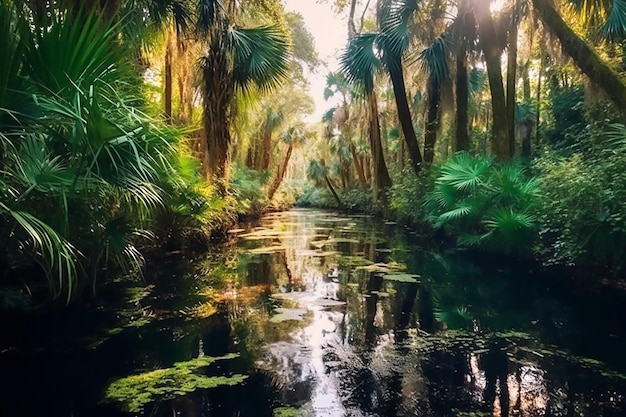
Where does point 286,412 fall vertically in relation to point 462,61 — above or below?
below

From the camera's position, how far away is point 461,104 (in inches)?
509

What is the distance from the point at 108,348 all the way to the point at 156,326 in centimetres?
70

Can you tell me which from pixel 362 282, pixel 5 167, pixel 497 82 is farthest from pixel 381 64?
pixel 5 167

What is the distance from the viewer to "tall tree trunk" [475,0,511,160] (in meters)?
10.5

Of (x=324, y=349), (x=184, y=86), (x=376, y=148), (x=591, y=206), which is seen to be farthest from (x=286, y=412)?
(x=376, y=148)

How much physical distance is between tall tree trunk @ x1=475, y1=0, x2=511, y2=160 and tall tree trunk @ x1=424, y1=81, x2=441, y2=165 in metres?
3.24

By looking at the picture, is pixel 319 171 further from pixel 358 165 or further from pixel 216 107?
pixel 216 107

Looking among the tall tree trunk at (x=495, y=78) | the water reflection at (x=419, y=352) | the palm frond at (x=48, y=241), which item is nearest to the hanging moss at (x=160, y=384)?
the water reflection at (x=419, y=352)

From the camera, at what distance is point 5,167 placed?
3.16 m

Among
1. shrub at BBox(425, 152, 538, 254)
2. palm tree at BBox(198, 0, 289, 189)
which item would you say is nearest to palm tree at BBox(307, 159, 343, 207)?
palm tree at BBox(198, 0, 289, 189)

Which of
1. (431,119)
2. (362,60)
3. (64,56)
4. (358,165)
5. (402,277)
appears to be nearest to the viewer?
(64,56)

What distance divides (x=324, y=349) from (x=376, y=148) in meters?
13.7

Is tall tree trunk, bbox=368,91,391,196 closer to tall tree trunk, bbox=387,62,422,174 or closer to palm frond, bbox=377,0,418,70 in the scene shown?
tall tree trunk, bbox=387,62,422,174

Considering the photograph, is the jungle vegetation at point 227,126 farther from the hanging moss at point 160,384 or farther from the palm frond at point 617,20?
the hanging moss at point 160,384
